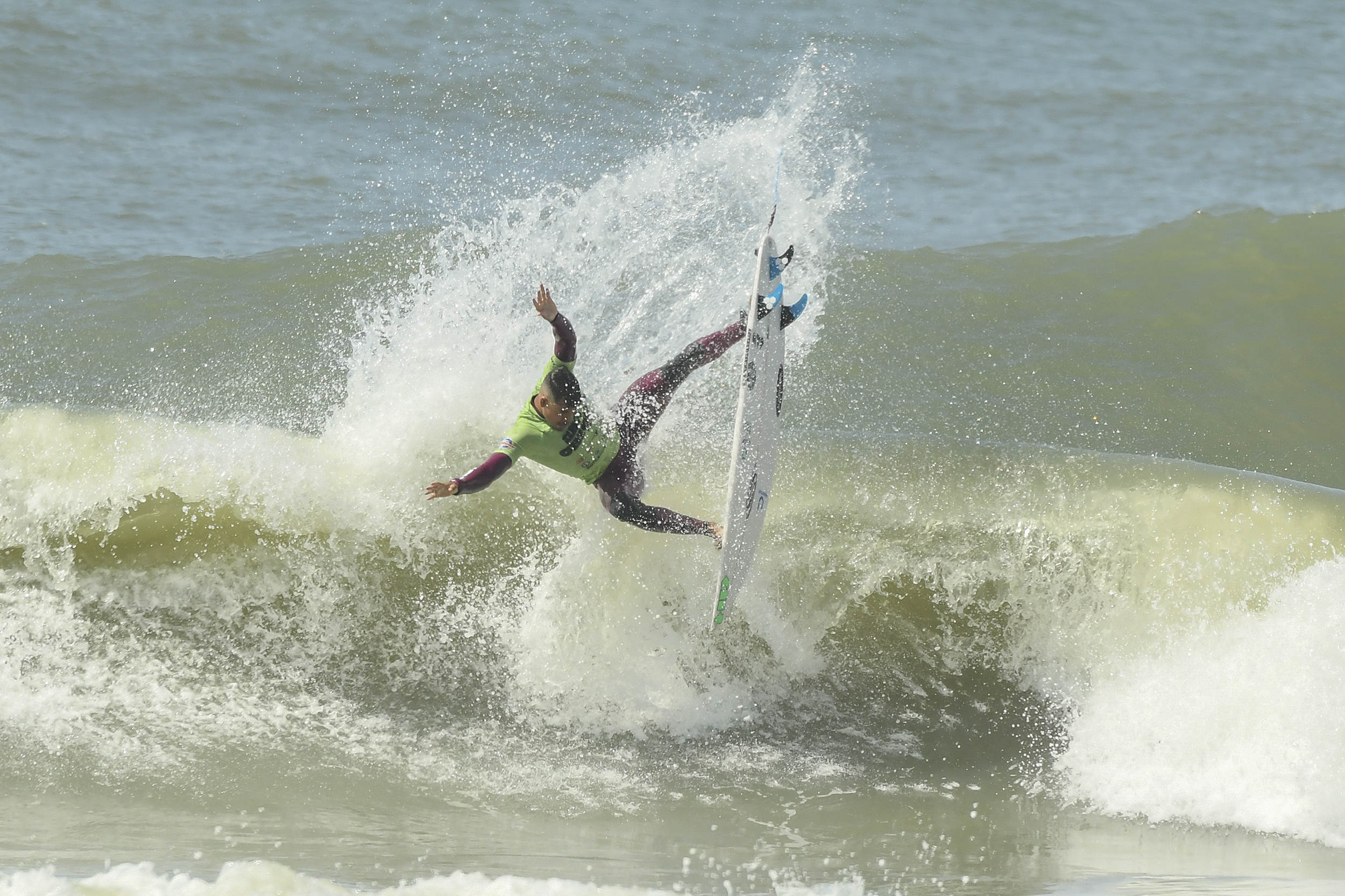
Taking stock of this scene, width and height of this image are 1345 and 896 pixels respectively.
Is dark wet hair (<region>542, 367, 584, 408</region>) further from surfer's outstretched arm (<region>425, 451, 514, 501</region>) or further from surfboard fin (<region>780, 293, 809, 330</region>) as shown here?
surfboard fin (<region>780, 293, 809, 330</region>)

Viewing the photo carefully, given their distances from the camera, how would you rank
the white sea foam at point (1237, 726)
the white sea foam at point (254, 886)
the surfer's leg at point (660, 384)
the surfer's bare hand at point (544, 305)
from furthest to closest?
the surfer's leg at point (660, 384)
the white sea foam at point (1237, 726)
the surfer's bare hand at point (544, 305)
the white sea foam at point (254, 886)

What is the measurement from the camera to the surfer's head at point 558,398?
5574mm

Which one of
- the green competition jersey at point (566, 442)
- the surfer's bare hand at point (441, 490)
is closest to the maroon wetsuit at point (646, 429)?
the green competition jersey at point (566, 442)

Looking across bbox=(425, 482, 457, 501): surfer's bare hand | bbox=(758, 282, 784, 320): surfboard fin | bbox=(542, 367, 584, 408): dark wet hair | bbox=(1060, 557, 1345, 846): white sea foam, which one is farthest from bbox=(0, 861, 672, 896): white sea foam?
bbox=(1060, 557, 1345, 846): white sea foam

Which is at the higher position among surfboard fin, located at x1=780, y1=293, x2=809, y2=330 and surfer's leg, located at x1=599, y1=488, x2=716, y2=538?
surfboard fin, located at x1=780, y1=293, x2=809, y2=330

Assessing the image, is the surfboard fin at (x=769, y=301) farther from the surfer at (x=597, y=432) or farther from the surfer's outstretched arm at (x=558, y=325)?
the surfer's outstretched arm at (x=558, y=325)

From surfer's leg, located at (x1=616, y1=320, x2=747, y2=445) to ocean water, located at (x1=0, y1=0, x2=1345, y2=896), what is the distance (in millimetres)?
726

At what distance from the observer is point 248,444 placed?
732 centimetres

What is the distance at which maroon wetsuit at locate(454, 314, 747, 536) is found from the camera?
5.97m

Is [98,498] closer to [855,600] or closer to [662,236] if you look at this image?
[662,236]

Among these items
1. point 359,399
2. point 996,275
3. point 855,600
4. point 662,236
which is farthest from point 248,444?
point 996,275

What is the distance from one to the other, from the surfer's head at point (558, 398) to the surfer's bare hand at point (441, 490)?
1.82 feet

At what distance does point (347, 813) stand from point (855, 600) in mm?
3020

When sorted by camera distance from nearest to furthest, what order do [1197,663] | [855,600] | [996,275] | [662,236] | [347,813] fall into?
[347,813] → [1197,663] → [855,600] → [662,236] → [996,275]
